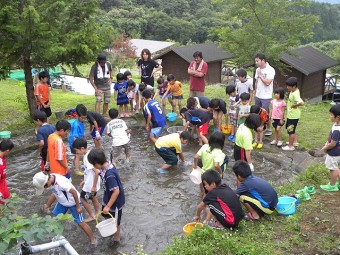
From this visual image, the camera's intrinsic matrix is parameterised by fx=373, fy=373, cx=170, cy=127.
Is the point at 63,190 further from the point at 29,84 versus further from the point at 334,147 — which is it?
the point at 29,84

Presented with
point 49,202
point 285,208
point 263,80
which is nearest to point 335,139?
point 285,208

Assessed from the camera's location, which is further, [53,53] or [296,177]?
[53,53]

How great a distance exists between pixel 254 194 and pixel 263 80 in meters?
4.90

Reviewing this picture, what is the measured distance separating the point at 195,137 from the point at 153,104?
201 centimetres

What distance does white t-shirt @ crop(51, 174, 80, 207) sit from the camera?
5617mm

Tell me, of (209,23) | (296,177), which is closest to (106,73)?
(296,177)

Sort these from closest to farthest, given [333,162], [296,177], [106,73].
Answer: [333,162]
[296,177]
[106,73]

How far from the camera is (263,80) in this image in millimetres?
10039

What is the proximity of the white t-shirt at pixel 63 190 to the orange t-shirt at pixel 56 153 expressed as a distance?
3.29ft

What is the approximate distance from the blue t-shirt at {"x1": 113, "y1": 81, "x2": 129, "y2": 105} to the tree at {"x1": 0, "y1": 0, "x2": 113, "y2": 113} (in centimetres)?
120

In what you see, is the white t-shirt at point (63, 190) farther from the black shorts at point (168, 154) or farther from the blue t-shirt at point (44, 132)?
the black shorts at point (168, 154)

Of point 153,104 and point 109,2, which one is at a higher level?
point 109,2

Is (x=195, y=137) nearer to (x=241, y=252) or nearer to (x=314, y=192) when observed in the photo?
(x=314, y=192)

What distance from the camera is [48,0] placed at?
1072cm
